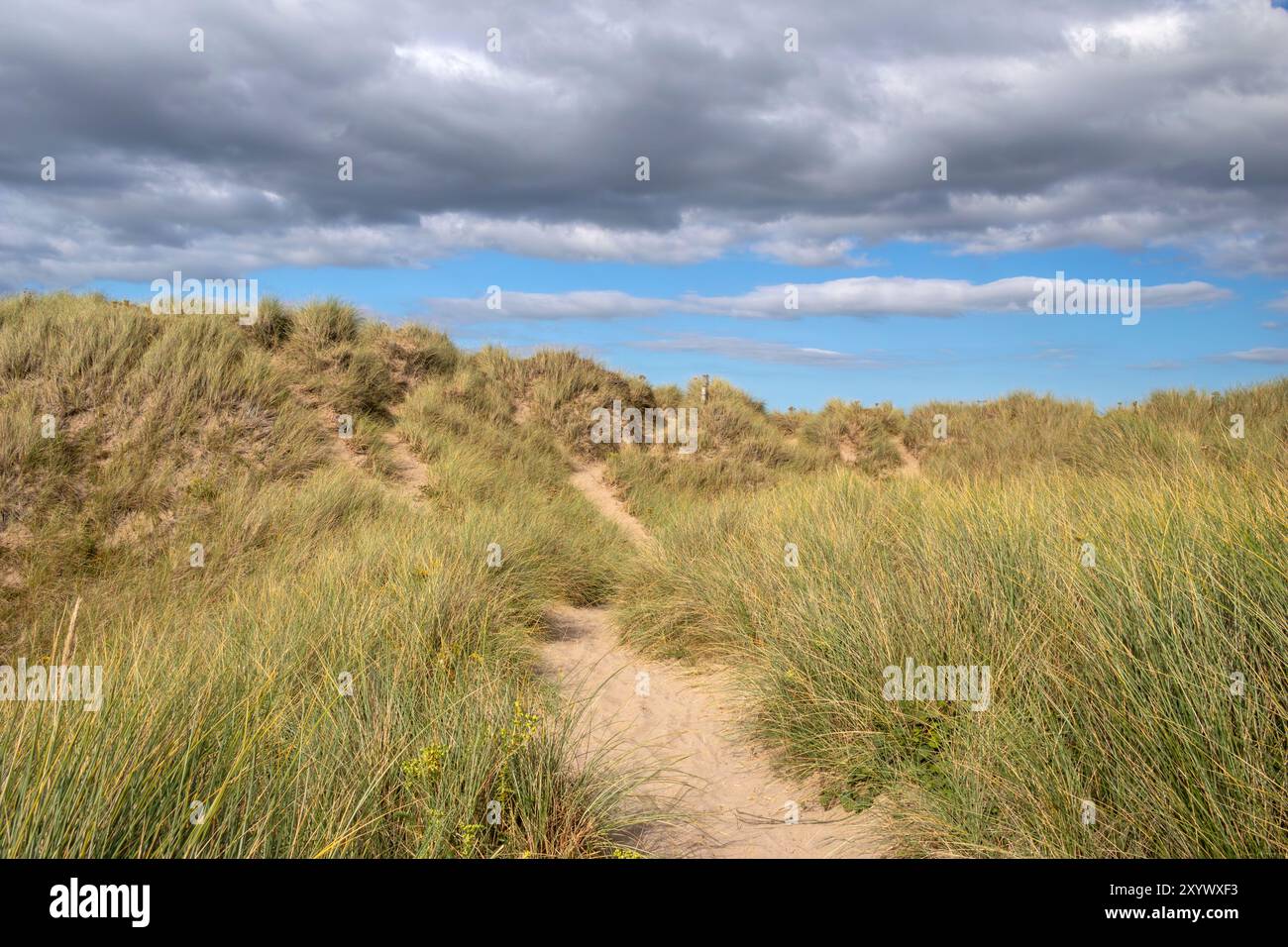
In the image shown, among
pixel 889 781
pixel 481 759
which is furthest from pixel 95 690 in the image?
pixel 889 781

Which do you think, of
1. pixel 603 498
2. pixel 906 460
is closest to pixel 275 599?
pixel 603 498

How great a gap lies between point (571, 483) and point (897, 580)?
357 inches

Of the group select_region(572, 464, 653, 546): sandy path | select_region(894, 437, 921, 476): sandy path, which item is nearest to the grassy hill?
select_region(572, 464, 653, 546): sandy path

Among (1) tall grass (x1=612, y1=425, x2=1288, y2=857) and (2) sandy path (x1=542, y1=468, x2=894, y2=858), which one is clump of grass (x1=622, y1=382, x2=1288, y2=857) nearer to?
(1) tall grass (x1=612, y1=425, x2=1288, y2=857)

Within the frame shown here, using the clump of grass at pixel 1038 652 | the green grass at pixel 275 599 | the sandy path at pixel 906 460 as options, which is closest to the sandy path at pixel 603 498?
the green grass at pixel 275 599

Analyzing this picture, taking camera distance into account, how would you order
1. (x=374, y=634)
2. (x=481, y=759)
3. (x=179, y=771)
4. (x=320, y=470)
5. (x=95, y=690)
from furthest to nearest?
(x=320, y=470), (x=374, y=634), (x=481, y=759), (x=95, y=690), (x=179, y=771)

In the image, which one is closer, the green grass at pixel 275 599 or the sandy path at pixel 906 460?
the green grass at pixel 275 599

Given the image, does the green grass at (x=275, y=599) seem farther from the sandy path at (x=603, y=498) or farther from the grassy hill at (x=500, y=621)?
the sandy path at (x=603, y=498)

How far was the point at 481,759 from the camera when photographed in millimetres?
3363

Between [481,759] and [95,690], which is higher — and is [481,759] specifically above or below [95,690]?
below

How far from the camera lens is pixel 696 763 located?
4.80m

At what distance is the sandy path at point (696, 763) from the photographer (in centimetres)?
377
